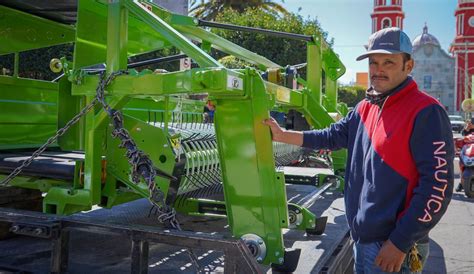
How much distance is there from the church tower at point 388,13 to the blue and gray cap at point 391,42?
5814cm

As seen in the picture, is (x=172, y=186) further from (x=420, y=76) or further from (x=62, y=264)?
(x=420, y=76)

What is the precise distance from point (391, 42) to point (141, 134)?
203 centimetres

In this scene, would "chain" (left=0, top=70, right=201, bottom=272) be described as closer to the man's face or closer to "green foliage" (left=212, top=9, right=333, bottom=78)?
the man's face

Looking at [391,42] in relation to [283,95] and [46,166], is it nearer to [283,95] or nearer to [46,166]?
[283,95]

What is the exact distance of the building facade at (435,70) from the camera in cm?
5659

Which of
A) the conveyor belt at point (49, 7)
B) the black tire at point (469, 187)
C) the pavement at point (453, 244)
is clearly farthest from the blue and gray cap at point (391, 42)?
the black tire at point (469, 187)

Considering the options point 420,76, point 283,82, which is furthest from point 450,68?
point 283,82

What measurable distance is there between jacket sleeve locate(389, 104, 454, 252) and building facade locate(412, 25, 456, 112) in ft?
191

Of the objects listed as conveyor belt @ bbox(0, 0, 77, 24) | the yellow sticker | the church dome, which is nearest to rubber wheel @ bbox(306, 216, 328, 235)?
the yellow sticker

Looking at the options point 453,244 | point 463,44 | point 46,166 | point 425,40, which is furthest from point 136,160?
point 425,40

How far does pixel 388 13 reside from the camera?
58.2m

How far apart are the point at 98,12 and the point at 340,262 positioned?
8.66ft

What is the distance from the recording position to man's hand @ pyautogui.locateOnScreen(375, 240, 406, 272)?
2.28 metres

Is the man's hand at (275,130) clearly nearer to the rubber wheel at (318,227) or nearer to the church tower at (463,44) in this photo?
the rubber wheel at (318,227)
